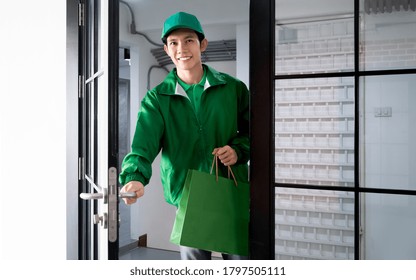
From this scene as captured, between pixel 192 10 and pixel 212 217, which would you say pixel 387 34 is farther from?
pixel 192 10

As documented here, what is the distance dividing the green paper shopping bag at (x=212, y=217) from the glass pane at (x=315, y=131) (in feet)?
0.98

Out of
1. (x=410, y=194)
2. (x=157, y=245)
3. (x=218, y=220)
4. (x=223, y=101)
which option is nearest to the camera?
(x=410, y=194)

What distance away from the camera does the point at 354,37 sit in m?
1.26

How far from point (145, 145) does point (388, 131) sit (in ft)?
3.19

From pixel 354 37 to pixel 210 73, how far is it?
31.4 inches

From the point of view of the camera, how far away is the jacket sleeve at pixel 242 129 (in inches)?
70.7

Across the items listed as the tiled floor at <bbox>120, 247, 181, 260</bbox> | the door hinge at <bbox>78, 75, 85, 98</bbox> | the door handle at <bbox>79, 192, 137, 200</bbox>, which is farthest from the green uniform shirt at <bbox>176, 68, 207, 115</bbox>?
the tiled floor at <bbox>120, 247, 181, 260</bbox>

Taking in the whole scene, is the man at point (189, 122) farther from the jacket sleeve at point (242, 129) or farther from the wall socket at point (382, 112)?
the wall socket at point (382, 112)

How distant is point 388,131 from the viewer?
1.24 m

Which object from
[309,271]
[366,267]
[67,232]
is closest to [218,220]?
[309,271]
